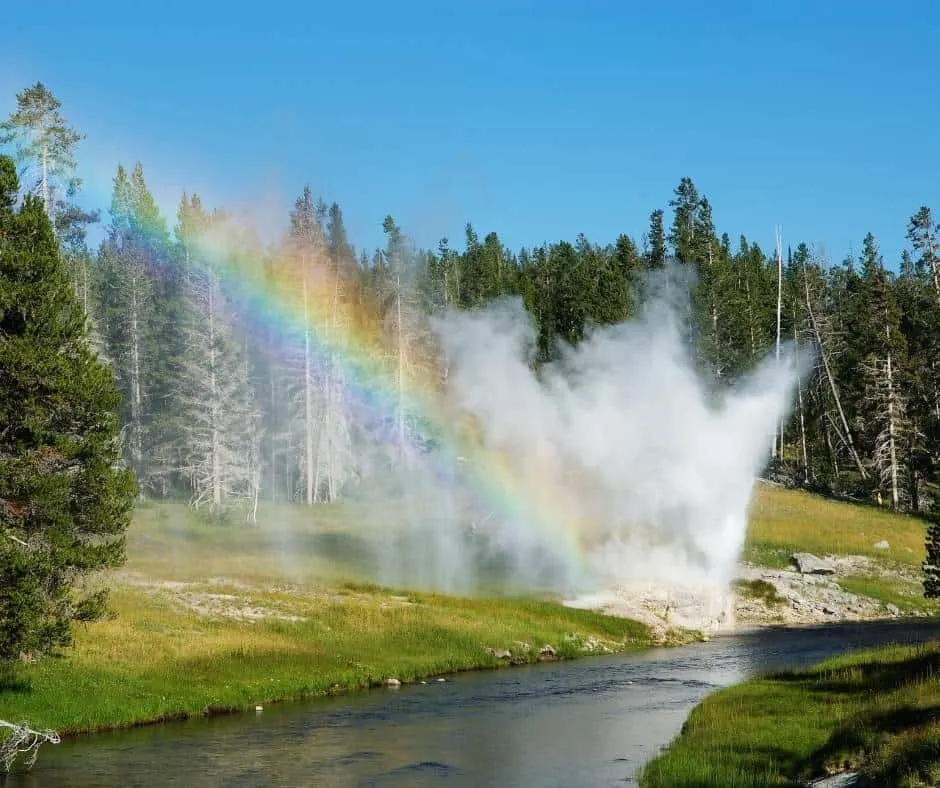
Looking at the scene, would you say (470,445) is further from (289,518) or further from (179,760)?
(179,760)

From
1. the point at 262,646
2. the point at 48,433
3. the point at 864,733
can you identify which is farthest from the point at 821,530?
the point at 48,433

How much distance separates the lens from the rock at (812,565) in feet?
238

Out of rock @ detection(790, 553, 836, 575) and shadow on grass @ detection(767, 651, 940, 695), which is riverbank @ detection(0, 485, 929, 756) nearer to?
rock @ detection(790, 553, 836, 575)

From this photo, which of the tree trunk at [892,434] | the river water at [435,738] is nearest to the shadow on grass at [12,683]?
the river water at [435,738]

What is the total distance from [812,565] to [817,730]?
4664cm

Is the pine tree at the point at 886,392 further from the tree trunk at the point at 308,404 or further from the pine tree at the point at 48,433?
the pine tree at the point at 48,433

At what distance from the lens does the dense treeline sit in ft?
302

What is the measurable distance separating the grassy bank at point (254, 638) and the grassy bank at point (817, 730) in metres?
15.1

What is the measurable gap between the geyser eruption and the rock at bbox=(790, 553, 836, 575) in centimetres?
689

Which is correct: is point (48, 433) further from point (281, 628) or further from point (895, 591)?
point (895, 591)

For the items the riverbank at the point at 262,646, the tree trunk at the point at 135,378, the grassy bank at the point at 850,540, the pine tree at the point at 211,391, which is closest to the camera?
the riverbank at the point at 262,646

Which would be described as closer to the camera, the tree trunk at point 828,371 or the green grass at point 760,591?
the green grass at point 760,591

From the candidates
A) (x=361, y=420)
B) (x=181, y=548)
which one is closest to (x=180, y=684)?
(x=181, y=548)

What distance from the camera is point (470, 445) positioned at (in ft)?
254
